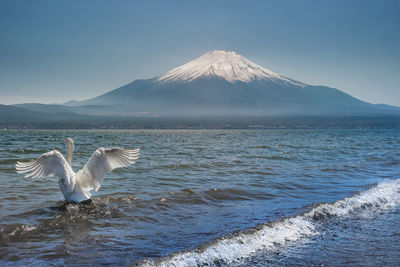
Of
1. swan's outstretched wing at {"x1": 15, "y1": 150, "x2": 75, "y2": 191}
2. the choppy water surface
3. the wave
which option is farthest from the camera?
swan's outstretched wing at {"x1": 15, "y1": 150, "x2": 75, "y2": 191}

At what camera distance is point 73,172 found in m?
10.5

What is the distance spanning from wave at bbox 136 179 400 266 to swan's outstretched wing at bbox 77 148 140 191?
4765mm

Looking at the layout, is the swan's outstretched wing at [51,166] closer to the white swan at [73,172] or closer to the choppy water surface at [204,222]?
the white swan at [73,172]

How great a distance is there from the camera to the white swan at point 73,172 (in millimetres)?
9961

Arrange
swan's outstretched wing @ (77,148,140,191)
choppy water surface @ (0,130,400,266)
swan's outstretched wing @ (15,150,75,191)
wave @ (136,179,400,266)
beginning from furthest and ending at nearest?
swan's outstretched wing @ (77,148,140,191), swan's outstretched wing @ (15,150,75,191), choppy water surface @ (0,130,400,266), wave @ (136,179,400,266)

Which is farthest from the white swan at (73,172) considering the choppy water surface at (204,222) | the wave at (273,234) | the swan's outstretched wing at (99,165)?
the wave at (273,234)

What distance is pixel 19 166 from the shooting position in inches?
382

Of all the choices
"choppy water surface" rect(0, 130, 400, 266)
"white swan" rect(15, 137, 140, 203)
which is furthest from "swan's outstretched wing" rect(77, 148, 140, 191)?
"choppy water surface" rect(0, 130, 400, 266)

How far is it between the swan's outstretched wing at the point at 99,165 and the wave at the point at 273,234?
477 centimetres

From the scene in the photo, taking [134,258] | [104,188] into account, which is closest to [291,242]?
[134,258]

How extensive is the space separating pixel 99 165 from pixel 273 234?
568 cm

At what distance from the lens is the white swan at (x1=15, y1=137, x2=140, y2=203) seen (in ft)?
32.7

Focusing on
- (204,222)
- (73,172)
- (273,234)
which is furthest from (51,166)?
(273,234)

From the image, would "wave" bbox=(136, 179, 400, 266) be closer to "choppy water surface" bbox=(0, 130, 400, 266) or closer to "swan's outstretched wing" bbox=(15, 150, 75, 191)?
"choppy water surface" bbox=(0, 130, 400, 266)
